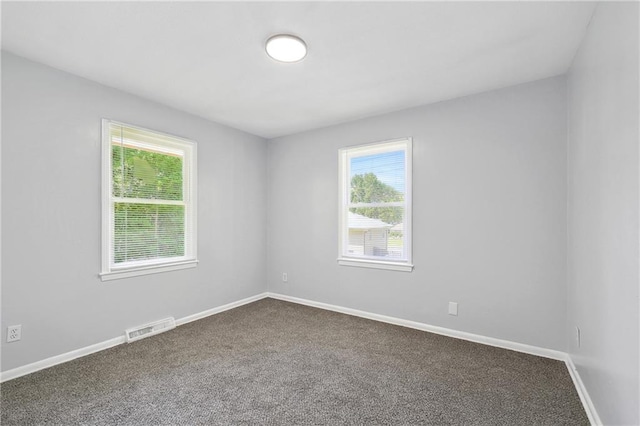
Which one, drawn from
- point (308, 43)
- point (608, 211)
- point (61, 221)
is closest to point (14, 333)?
point (61, 221)

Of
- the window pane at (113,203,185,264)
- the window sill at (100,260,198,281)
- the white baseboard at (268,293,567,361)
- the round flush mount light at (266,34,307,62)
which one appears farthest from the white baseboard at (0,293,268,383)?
the round flush mount light at (266,34,307,62)

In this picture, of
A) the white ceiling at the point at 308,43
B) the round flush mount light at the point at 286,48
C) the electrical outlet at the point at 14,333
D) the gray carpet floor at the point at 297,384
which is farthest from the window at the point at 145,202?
the round flush mount light at the point at 286,48

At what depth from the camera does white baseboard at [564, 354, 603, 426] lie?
1741 mm

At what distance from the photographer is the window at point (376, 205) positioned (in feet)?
11.4

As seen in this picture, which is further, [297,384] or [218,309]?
[218,309]

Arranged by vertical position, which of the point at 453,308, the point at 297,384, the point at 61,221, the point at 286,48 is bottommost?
the point at 297,384

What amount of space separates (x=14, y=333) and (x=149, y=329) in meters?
1.03

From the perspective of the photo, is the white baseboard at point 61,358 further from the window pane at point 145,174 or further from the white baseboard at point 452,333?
the white baseboard at point 452,333

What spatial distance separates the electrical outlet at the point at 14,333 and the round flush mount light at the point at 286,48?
9.22 feet

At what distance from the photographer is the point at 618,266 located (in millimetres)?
1457

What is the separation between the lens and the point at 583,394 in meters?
1.98

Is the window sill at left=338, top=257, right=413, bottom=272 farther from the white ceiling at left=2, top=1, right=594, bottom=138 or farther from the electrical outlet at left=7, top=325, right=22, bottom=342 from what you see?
the electrical outlet at left=7, top=325, right=22, bottom=342

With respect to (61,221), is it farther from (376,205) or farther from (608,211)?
(608,211)

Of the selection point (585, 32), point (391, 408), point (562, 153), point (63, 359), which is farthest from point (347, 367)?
point (585, 32)
